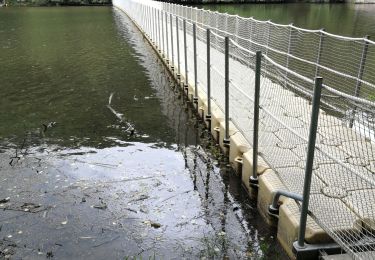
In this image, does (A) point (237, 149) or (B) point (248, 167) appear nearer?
(B) point (248, 167)

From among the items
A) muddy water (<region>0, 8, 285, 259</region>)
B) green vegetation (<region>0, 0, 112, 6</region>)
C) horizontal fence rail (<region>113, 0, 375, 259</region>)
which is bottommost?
green vegetation (<region>0, 0, 112, 6</region>)

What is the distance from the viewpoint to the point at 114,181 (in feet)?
19.3

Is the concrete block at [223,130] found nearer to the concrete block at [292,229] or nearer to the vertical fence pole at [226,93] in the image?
the vertical fence pole at [226,93]

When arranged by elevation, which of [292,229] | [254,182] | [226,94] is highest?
[226,94]

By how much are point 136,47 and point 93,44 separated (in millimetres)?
2410

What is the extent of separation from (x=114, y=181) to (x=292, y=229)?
286 cm

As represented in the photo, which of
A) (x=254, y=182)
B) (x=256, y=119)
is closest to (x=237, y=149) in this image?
(x=254, y=182)

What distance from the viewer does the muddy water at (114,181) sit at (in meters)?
4.44

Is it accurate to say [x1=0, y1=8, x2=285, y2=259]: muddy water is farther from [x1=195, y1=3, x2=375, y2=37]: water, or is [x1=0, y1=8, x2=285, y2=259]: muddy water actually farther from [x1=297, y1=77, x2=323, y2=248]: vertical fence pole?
[x1=195, y1=3, x2=375, y2=37]: water

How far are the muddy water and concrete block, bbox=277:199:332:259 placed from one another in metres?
0.22

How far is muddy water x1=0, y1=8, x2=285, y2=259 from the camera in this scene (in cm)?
444

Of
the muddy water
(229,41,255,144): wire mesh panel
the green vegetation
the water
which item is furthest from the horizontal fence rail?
the green vegetation

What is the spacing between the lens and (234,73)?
19.4ft

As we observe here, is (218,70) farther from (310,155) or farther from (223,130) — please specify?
(310,155)
